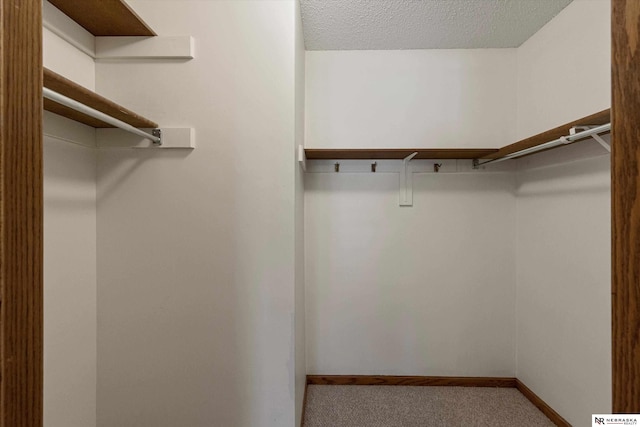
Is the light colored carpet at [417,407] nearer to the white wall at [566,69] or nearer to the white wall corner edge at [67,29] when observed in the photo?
the white wall at [566,69]

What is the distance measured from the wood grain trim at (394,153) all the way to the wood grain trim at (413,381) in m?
1.59

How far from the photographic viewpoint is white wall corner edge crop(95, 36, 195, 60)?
4.65ft

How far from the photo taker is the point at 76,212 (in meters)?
1.32

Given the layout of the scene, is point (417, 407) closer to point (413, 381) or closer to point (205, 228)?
point (413, 381)

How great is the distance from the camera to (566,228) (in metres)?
1.80

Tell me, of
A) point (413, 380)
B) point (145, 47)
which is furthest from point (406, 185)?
point (145, 47)

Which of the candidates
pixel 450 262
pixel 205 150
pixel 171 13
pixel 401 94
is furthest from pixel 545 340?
pixel 171 13

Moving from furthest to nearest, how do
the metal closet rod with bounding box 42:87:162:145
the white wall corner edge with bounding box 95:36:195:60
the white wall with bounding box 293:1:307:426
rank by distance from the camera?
the white wall with bounding box 293:1:307:426, the white wall corner edge with bounding box 95:36:195:60, the metal closet rod with bounding box 42:87:162:145

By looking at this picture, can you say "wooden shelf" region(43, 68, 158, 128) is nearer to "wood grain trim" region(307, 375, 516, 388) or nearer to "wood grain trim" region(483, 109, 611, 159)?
"wood grain trim" region(483, 109, 611, 159)

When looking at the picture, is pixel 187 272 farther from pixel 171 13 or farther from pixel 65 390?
pixel 171 13

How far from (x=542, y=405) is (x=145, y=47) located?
304cm

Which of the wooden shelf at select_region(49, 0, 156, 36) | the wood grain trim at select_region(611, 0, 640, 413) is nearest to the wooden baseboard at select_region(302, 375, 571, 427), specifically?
the wood grain trim at select_region(611, 0, 640, 413)

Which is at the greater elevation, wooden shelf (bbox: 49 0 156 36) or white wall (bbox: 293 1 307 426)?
wooden shelf (bbox: 49 0 156 36)

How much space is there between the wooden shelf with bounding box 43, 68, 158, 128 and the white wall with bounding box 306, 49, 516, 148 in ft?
3.89
